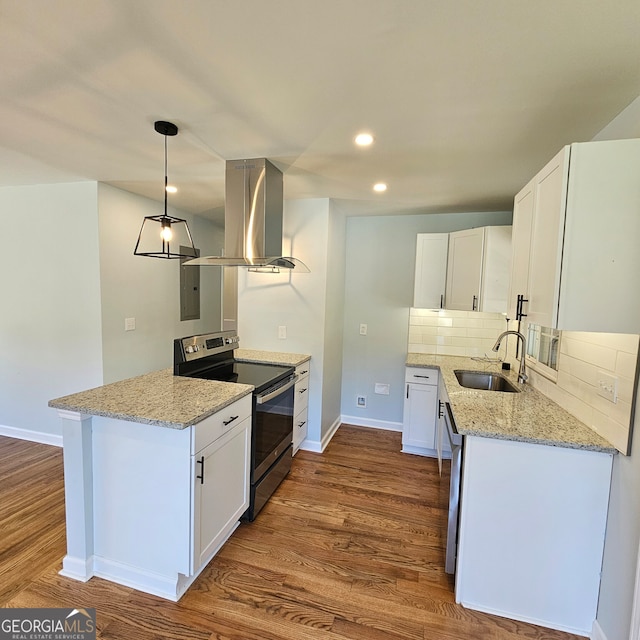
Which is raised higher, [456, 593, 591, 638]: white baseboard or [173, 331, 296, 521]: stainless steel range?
[173, 331, 296, 521]: stainless steel range

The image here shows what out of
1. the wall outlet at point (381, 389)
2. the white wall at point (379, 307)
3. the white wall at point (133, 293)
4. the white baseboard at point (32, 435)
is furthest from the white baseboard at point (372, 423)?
the white baseboard at point (32, 435)

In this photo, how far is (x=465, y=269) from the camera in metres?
3.20

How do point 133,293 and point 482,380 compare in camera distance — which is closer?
point 482,380

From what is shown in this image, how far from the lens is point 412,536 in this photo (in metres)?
2.20

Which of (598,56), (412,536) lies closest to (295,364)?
(412,536)

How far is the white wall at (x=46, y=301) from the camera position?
9.93 ft

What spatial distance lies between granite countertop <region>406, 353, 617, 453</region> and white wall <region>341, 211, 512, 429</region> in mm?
1458

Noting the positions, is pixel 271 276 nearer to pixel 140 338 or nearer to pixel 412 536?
pixel 140 338

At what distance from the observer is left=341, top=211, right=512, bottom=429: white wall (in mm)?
3832

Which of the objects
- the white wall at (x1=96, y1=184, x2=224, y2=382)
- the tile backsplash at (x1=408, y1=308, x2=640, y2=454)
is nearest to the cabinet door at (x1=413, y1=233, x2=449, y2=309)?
the tile backsplash at (x1=408, y1=308, x2=640, y2=454)

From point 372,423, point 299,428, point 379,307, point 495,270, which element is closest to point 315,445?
point 299,428

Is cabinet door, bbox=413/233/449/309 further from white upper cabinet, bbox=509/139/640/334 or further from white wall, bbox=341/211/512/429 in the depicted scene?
white upper cabinet, bbox=509/139/640/334

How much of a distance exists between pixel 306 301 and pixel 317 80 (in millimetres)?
2061

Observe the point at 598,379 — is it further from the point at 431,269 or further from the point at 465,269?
the point at 431,269
